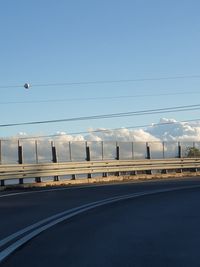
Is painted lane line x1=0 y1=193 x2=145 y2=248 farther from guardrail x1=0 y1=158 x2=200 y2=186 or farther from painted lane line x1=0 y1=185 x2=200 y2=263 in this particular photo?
guardrail x1=0 y1=158 x2=200 y2=186

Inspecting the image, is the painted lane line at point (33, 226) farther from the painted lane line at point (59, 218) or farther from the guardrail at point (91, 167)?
the guardrail at point (91, 167)

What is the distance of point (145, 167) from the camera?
3688 centimetres

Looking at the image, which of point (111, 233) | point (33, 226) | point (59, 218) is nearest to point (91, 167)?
point (59, 218)

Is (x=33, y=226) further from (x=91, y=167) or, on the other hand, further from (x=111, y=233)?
(x=91, y=167)

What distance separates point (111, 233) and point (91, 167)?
21027 millimetres

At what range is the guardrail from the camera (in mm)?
27859

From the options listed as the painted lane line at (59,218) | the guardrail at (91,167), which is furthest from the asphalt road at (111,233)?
the guardrail at (91,167)

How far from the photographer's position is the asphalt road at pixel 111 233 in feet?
29.4

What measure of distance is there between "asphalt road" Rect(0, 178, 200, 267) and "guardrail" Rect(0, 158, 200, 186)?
7961mm

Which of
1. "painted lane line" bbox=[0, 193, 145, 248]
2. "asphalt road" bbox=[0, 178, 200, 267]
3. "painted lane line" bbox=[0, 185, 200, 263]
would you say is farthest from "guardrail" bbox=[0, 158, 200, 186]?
"painted lane line" bbox=[0, 193, 145, 248]

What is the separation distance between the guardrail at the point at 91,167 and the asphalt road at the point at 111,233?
26.1 ft

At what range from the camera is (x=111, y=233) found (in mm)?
11734

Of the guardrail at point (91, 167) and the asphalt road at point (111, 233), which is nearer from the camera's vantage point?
the asphalt road at point (111, 233)

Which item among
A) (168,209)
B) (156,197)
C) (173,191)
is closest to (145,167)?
(173,191)
